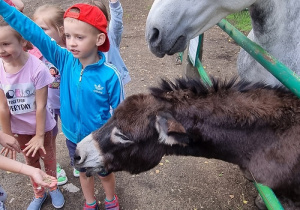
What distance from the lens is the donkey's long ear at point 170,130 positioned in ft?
5.41

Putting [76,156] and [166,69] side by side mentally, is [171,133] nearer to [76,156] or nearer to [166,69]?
[76,156]

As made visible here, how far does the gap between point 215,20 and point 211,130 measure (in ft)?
2.83

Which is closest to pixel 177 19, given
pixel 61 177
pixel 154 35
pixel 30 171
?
pixel 154 35

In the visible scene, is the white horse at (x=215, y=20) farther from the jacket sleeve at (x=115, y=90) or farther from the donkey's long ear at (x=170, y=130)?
the donkey's long ear at (x=170, y=130)

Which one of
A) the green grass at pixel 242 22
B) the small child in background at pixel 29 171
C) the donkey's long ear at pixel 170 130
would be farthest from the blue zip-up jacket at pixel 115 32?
the green grass at pixel 242 22

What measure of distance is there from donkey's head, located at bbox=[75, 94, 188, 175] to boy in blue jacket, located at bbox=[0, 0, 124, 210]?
504mm

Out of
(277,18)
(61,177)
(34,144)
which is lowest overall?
(61,177)

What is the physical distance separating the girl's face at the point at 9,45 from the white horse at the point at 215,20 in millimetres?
994

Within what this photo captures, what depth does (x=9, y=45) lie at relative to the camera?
2303 millimetres

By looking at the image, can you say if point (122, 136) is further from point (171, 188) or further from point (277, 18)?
point (171, 188)

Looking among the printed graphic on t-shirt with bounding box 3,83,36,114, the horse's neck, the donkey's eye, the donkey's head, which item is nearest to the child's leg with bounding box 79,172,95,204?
the printed graphic on t-shirt with bounding box 3,83,36,114

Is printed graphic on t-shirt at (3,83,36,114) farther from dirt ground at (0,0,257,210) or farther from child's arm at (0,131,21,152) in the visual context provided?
dirt ground at (0,0,257,210)

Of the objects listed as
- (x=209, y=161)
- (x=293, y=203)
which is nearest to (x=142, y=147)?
(x=293, y=203)

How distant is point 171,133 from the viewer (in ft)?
5.44
